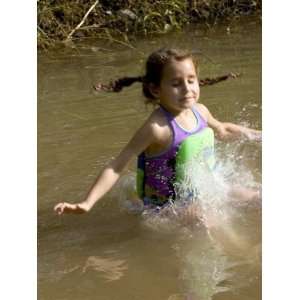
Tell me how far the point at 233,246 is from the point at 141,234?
46 centimetres

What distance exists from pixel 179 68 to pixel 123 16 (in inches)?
170

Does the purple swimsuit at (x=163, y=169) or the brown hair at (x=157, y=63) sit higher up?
the brown hair at (x=157, y=63)

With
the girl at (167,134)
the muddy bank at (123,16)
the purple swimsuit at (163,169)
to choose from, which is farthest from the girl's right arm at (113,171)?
the muddy bank at (123,16)

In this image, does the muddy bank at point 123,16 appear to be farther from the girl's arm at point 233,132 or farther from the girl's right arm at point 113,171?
the girl's right arm at point 113,171

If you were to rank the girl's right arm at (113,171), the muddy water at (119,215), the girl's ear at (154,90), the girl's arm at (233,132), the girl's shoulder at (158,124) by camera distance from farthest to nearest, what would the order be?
the girl's arm at (233,132), the girl's ear at (154,90), the girl's shoulder at (158,124), the girl's right arm at (113,171), the muddy water at (119,215)

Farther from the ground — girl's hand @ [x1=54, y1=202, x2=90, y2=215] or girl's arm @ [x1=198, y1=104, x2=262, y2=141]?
girl's arm @ [x1=198, y1=104, x2=262, y2=141]

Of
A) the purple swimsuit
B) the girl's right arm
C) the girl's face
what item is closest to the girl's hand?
the girl's right arm

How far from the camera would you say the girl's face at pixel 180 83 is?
3.33 metres

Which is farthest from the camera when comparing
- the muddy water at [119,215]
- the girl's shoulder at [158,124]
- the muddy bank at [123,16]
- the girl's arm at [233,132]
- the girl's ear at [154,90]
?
the muddy bank at [123,16]

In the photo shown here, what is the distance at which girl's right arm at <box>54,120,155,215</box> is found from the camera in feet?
9.69

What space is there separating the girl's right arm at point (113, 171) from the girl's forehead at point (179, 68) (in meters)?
0.25

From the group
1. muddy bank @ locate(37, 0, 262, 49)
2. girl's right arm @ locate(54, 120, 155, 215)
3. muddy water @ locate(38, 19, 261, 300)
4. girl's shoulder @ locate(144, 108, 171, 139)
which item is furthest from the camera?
muddy bank @ locate(37, 0, 262, 49)

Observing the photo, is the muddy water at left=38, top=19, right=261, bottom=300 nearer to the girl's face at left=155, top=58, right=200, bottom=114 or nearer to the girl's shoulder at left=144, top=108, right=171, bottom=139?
the girl's shoulder at left=144, top=108, right=171, bottom=139
